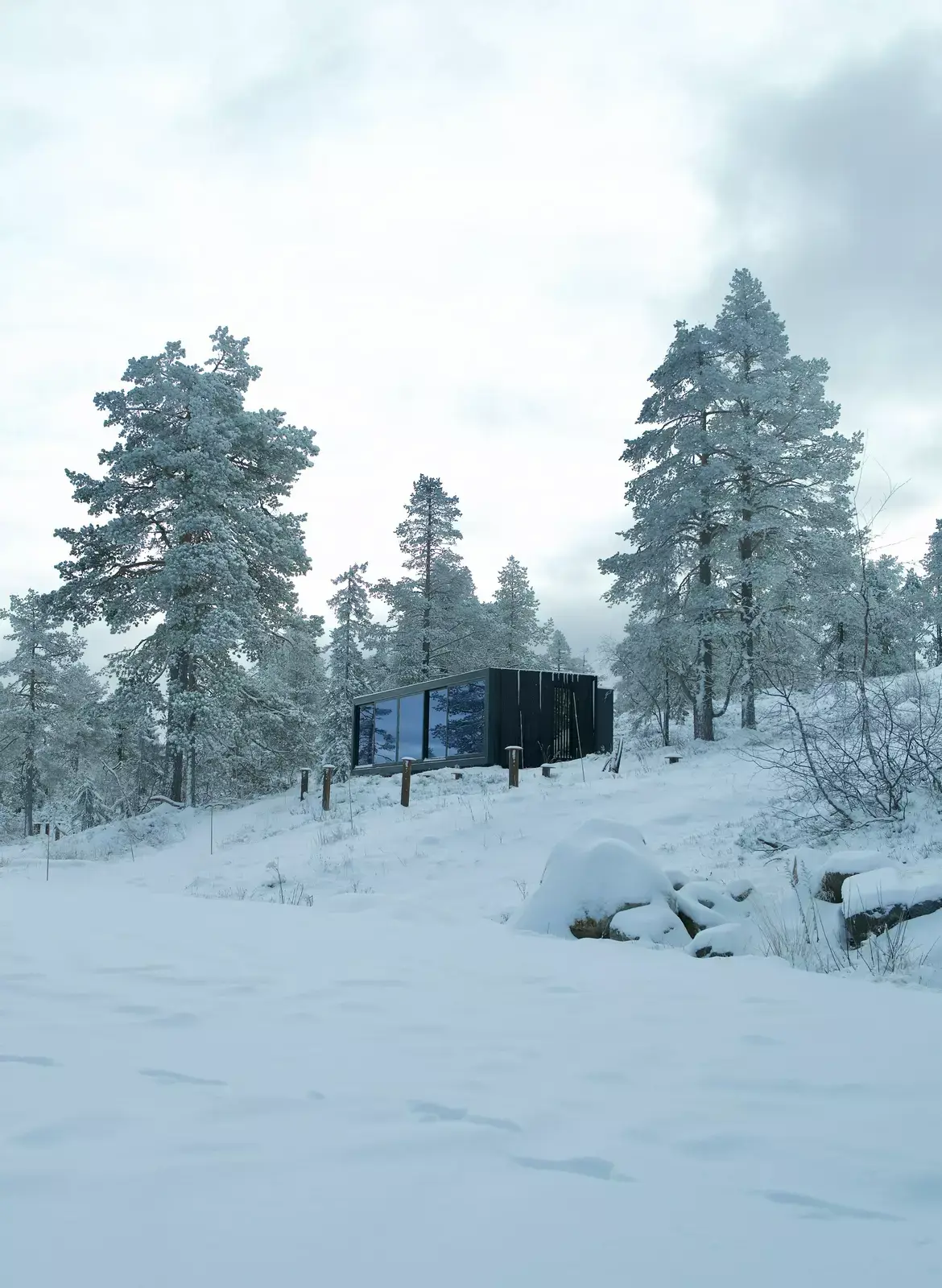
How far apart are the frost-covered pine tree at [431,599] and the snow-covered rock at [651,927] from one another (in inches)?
1029

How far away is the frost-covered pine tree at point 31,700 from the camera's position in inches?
1225

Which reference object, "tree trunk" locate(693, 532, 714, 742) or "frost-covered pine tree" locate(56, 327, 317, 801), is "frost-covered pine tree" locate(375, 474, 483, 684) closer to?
"frost-covered pine tree" locate(56, 327, 317, 801)

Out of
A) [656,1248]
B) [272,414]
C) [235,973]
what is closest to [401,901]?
[235,973]

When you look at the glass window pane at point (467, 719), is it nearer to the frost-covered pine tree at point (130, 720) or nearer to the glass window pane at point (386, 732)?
the glass window pane at point (386, 732)

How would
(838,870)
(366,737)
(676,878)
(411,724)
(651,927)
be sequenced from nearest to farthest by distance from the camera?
(651,927), (838,870), (676,878), (411,724), (366,737)

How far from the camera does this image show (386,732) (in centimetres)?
2605

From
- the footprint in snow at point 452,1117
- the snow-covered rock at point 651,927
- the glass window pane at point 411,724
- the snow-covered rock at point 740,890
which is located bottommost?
the snow-covered rock at point 651,927

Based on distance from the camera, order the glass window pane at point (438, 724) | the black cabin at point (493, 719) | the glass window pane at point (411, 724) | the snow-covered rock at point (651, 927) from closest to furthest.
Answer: the snow-covered rock at point (651, 927)
the black cabin at point (493, 719)
the glass window pane at point (438, 724)
the glass window pane at point (411, 724)

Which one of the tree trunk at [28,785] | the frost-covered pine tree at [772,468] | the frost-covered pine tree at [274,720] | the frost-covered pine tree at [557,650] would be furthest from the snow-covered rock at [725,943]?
the frost-covered pine tree at [557,650]

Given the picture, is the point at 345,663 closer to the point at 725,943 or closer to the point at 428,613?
the point at 428,613

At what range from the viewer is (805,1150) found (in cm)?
212

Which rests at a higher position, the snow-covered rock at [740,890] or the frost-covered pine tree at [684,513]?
the frost-covered pine tree at [684,513]

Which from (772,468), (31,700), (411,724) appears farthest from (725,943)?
(31,700)

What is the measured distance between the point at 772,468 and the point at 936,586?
2160cm
